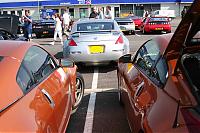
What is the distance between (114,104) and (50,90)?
2.49m

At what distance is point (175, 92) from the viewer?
9.21 ft

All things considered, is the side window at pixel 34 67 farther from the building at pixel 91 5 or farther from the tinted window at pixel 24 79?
the building at pixel 91 5

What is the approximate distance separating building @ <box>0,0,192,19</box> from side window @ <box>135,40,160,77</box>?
58239 millimetres

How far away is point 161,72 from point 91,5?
206ft

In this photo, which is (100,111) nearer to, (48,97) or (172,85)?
(48,97)

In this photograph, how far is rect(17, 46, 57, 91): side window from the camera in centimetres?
332

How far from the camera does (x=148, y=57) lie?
4316 millimetres

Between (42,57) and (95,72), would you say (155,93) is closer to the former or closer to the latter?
(42,57)

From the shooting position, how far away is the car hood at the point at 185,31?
2624mm

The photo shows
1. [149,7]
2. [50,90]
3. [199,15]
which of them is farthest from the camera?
[149,7]

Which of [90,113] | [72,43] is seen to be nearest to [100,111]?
[90,113]

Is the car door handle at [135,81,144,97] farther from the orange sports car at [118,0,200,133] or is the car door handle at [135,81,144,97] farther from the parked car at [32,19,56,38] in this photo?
the parked car at [32,19,56,38]

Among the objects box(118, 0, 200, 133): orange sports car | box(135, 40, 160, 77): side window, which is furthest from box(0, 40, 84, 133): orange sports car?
box(135, 40, 160, 77): side window

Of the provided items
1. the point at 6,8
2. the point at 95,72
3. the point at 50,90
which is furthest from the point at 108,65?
the point at 6,8
